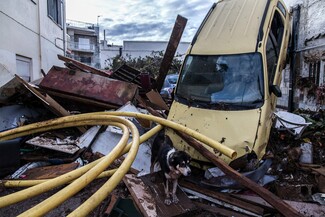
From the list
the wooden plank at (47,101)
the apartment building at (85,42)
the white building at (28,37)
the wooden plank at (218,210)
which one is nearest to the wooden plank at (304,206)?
the wooden plank at (218,210)

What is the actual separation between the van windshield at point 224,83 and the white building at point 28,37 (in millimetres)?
4789

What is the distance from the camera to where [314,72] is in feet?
25.5

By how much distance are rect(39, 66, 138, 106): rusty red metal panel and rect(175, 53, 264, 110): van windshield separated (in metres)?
1.45

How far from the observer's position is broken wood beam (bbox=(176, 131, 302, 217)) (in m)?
3.05

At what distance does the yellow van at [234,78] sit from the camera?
13.4 feet

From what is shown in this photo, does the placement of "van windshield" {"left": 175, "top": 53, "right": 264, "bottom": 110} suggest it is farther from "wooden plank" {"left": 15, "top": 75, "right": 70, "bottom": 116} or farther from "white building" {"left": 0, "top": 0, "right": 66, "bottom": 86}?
"white building" {"left": 0, "top": 0, "right": 66, "bottom": 86}

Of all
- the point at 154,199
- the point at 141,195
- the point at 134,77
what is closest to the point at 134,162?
the point at 141,195

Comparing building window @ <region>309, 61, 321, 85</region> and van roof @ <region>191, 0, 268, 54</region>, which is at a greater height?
van roof @ <region>191, 0, 268, 54</region>

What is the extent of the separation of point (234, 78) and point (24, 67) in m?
7.59

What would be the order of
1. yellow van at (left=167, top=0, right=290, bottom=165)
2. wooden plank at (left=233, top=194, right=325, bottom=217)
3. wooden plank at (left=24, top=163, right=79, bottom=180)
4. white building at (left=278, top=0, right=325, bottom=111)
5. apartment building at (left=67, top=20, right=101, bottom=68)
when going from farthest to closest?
apartment building at (left=67, top=20, right=101, bottom=68) < white building at (left=278, top=0, right=325, bottom=111) < wooden plank at (left=24, top=163, right=79, bottom=180) < yellow van at (left=167, top=0, right=290, bottom=165) < wooden plank at (left=233, top=194, right=325, bottom=217)

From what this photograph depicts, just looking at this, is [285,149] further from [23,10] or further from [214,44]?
[23,10]

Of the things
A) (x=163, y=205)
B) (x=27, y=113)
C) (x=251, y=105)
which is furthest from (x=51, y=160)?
(x=251, y=105)

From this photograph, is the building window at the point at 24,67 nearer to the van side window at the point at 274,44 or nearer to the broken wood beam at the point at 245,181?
the broken wood beam at the point at 245,181

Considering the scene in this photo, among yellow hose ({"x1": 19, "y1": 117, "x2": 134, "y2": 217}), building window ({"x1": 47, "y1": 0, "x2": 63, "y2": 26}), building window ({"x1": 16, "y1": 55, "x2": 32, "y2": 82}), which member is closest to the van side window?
yellow hose ({"x1": 19, "y1": 117, "x2": 134, "y2": 217})
